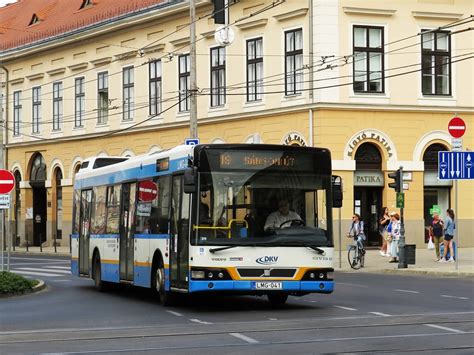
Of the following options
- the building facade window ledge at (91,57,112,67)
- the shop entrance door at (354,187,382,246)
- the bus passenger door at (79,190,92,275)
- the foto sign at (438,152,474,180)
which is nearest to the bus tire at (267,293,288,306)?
the bus passenger door at (79,190,92,275)

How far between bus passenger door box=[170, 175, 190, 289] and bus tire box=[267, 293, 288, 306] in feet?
6.00

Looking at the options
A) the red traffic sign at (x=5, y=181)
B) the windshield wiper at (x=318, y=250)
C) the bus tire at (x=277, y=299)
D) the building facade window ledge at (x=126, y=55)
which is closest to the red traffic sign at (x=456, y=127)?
the bus tire at (x=277, y=299)

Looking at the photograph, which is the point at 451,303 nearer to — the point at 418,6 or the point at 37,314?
Answer: the point at 37,314

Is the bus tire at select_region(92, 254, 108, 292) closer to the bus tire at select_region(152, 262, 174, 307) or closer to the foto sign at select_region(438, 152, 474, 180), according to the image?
the bus tire at select_region(152, 262, 174, 307)

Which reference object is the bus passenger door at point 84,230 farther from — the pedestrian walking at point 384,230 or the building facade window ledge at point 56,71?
the building facade window ledge at point 56,71

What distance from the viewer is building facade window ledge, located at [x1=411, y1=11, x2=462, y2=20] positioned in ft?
146

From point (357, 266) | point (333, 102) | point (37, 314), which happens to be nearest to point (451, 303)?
point (37, 314)

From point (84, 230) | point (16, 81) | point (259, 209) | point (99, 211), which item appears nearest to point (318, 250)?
point (259, 209)

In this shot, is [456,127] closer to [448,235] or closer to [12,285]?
[448,235]

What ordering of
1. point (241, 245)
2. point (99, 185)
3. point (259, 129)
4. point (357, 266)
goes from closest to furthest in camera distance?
point (241, 245) → point (99, 185) → point (357, 266) → point (259, 129)

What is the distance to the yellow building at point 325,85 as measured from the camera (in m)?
43.5

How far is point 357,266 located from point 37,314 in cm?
1662

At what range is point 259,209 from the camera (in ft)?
60.9

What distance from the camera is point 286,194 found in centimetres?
1886
